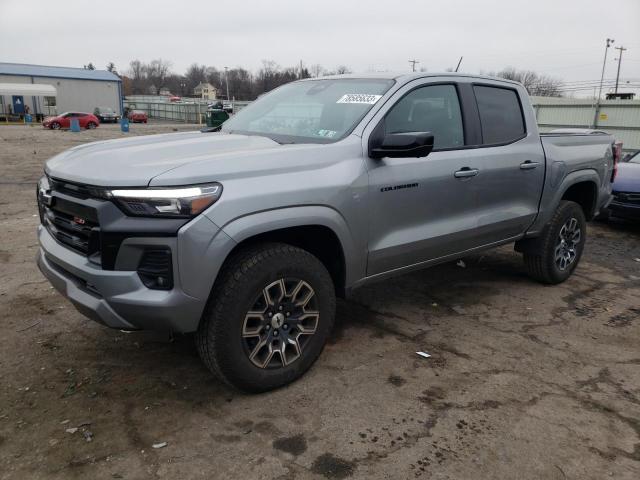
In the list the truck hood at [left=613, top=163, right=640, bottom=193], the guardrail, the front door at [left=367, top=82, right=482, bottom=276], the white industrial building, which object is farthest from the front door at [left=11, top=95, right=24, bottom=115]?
the front door at [left=367, top=82, right=482, bottom=276]

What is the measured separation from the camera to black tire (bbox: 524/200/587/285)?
5.07 metres

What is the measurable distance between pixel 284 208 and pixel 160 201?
0.68 meters

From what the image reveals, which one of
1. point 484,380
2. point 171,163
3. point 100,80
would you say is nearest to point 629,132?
point 484,380

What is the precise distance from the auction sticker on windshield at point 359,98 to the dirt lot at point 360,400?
173cm

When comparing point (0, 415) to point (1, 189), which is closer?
point (0, 415)

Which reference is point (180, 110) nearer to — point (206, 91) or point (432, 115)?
point (432, 115)

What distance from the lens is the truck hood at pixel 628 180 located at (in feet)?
26.3

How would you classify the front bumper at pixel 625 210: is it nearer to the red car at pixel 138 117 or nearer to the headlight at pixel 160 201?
the headlight at pixel 160 201

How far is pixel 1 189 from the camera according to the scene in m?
10.3

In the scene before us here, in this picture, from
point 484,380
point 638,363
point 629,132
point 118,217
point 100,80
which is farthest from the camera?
point 100,80

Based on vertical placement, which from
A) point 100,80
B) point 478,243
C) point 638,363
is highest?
point 100,80

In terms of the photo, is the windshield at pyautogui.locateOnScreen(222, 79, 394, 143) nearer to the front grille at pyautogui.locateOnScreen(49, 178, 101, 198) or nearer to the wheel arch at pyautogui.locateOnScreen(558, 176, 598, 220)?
the front grille at pyautogui.locateOnScreen(49, 178, 101, 198)

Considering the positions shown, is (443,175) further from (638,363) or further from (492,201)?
(638,363)

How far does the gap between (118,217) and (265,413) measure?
134 centimetres
